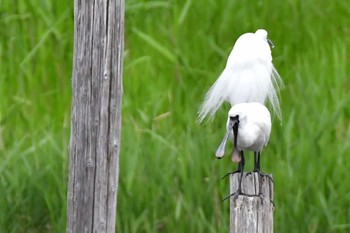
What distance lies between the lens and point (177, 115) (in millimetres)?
6098

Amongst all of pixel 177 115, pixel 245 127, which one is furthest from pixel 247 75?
pixel 177 115

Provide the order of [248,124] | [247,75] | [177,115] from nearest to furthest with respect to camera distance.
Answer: [248,124] → [247,75] → [177,115]

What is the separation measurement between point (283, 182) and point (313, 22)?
1.77 m

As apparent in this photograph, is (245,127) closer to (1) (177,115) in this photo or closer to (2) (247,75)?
(2) (247,75)

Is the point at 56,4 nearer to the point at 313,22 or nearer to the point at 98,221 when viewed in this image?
the point at 313,22

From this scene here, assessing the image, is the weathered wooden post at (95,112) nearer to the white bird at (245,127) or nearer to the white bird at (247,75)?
the white bird at (245,127)

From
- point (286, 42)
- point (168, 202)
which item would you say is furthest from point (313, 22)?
point (168, 202)

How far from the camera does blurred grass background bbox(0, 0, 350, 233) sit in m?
5.51

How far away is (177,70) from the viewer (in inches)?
254

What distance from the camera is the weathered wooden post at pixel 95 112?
4.19 metres

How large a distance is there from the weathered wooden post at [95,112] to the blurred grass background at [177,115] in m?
1.10

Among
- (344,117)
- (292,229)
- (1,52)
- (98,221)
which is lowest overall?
(98,221)

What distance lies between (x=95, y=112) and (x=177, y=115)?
6.23ft

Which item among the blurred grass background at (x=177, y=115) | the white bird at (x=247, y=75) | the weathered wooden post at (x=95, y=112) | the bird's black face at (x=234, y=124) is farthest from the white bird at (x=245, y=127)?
the blurred grass background at (x=177, y=115)
